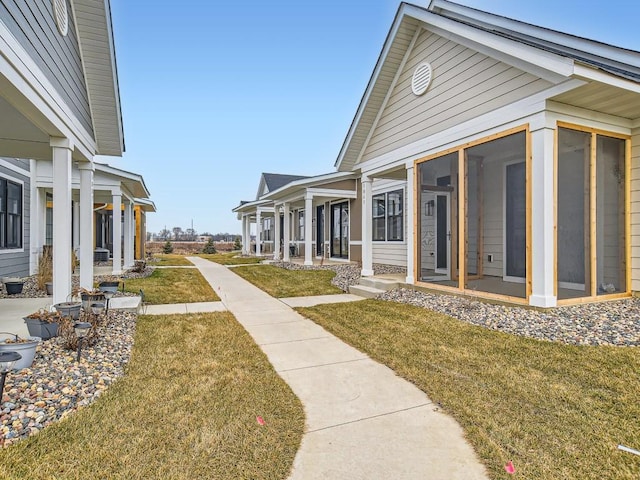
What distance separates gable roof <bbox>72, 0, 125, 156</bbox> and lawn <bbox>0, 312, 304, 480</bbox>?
192 inches

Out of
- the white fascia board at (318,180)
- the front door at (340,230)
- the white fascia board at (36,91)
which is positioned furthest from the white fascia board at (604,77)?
the front door at (340,230)

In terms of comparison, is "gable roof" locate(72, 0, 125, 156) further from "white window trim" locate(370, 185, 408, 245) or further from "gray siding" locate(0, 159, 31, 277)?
"white window trim" locate(370, 185, 408, 245)

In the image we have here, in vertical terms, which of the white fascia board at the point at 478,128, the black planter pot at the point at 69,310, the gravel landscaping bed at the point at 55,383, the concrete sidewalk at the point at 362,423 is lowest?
the concrete sidewalk at the point at 362,423

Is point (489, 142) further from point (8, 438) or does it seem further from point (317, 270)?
point (317, 270)

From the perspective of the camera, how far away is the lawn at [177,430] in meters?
2.06

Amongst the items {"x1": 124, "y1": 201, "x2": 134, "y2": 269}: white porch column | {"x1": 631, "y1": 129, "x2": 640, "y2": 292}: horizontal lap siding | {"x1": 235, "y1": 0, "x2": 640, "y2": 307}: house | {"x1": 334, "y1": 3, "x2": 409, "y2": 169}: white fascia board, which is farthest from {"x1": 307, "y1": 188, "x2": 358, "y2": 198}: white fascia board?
{"x1": 631, "y1": 129, "x2": 640, "y2": 292}: horizontal lap siding

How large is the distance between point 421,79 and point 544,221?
4105 mm

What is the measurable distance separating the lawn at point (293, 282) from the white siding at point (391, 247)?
2.04m

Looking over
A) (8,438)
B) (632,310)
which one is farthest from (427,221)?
(8,438)

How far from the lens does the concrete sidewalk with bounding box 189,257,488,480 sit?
2094mm

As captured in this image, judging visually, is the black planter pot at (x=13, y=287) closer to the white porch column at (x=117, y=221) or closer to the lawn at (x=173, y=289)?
the lawn at (x=173, y=289)

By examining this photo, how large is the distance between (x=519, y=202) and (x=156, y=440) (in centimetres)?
742

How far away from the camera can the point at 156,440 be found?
92.0 inches

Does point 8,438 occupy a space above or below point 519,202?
below
